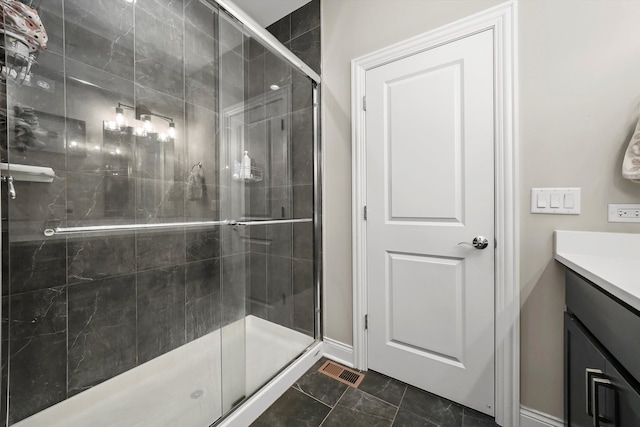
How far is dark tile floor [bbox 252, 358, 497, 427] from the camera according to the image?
4.10 ft

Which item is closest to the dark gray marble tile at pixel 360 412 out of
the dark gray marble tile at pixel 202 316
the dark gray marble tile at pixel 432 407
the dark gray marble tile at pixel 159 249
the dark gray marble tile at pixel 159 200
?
the dark gray marble tile at pixel 432 407

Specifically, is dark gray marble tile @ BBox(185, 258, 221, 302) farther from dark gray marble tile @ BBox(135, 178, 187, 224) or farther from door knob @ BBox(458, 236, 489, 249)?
door knob @ BBox(458, 236, 489, 249)

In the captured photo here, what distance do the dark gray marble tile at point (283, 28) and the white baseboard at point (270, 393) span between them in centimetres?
238

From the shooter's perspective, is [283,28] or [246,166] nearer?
[246,166]

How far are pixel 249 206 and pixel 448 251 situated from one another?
3.79 feet

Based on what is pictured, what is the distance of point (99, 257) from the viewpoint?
4.46ft

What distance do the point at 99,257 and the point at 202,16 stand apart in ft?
4.76

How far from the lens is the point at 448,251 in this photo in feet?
4.54

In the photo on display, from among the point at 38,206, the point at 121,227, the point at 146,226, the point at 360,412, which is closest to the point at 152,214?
the point at 146,226

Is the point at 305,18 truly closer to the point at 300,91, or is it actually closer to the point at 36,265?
the point at 300,91

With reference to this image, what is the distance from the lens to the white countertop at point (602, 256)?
0.76m

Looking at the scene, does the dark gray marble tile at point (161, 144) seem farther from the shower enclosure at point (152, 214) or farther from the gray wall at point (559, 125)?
the gray wall at point (559, 125)

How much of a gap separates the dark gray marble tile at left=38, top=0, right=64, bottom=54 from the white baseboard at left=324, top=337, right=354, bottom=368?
2.21 m

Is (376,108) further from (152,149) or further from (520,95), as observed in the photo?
(152,149)
